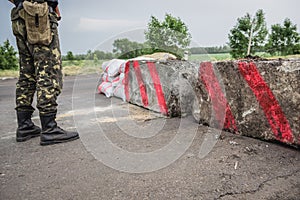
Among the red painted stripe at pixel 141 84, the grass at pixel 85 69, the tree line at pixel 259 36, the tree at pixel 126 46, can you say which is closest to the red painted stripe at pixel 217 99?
the red painted stripe at pixel 141 84

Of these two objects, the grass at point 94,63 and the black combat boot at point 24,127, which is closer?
the black combat boot at point 24,127

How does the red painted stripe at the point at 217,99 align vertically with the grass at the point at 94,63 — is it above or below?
below

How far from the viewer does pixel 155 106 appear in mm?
2982

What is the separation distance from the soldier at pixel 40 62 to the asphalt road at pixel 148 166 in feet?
0.56

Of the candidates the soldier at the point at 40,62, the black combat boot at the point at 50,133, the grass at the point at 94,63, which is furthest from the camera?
the grass at the point at 94,63

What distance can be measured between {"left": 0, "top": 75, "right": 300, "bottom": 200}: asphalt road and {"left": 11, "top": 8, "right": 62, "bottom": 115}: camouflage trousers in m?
0.39

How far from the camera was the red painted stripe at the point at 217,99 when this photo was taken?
85.5 inches

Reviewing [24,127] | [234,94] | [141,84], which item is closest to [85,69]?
[141,84]

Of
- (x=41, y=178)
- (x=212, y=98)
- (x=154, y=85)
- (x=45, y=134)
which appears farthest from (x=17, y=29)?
(x=212, y=98)

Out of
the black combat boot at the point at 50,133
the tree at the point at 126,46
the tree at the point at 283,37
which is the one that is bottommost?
the black combat boot at the point at 50,133

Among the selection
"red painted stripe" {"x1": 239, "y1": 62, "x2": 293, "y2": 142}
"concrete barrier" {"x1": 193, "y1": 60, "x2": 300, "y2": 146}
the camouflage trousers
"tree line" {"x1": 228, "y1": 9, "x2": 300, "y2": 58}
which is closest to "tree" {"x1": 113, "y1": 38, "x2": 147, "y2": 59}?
the camouflage trousers

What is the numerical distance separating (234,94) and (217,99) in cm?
20

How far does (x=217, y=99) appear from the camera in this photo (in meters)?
2.25

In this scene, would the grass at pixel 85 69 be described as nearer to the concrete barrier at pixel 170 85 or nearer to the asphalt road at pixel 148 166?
the concrete barrier at pixel 170 85
